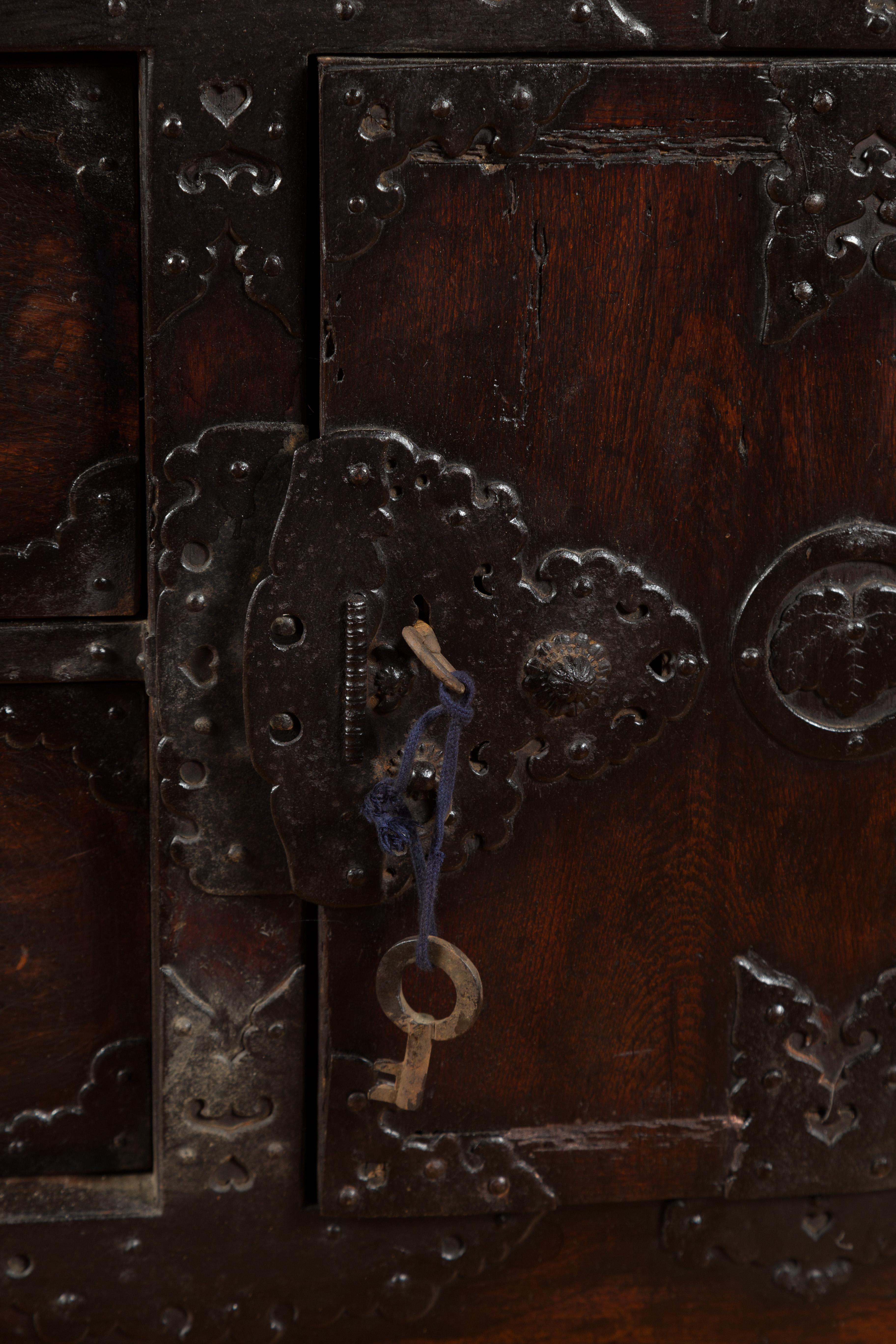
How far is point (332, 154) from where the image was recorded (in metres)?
0.75

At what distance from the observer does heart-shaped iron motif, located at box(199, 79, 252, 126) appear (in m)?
0.75

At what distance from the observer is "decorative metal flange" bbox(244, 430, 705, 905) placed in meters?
0.78

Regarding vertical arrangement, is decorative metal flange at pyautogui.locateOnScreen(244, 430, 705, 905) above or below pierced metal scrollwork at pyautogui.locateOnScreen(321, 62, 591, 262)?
below

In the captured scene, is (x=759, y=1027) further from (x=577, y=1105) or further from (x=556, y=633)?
(x=556, y=633)

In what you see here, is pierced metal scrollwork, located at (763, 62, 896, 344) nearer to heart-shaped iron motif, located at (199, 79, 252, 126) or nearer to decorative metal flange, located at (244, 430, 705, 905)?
decorative metal flange, located at (244, 430, 705, 905)

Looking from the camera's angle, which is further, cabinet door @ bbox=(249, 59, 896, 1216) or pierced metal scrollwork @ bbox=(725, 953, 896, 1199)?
pierced metal scrollwork @ bbox=(725, 953, 896, 1199)

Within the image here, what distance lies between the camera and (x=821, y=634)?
837 mm

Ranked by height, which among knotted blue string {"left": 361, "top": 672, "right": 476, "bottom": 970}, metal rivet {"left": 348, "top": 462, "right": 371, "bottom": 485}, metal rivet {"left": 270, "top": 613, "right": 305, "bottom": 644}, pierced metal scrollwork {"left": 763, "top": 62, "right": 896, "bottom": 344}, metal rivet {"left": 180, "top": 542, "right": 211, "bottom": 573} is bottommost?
knotted blue string {"left": 361, "top": 672, "right": 476, "bottom": 970}

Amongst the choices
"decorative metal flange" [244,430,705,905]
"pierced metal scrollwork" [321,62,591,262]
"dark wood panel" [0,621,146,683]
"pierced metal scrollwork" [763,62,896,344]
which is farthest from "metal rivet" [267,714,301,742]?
"pierced metal scrollwork" [763,62,896,344]

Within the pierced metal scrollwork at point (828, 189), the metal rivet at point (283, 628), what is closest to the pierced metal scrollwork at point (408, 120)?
the pierced metal scrollwork at point (828, 189)

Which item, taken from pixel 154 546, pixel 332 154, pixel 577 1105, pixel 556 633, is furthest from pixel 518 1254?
pixel 332 154

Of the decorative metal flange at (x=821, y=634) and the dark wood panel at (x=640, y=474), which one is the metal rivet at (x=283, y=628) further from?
the decorative metal flange at (x=821, y=634)

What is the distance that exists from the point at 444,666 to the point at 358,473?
143mm

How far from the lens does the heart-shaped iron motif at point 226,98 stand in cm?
75
